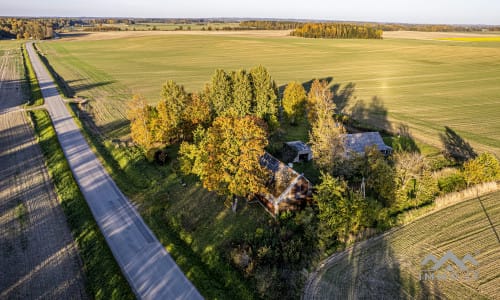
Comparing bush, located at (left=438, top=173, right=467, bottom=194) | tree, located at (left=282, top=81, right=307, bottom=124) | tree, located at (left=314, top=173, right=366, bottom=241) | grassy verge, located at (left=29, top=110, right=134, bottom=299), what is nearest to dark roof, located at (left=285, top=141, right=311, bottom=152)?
tree, located at (left=282, top=81, right=307, bottom=124)

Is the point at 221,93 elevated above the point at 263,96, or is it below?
above

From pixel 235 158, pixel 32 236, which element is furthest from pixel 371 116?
pixel 32 236

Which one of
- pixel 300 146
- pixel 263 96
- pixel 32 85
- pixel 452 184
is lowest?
pixel 452 184

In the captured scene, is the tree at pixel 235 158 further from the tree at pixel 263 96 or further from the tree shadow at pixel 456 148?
the tree shadow at pixel 456 148

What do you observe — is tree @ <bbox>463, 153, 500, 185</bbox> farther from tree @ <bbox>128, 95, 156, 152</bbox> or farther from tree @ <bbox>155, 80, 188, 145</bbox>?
tree @ <bbox>128, 95, 156, 152</bbox>

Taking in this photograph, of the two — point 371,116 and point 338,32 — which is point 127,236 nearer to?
point 371,116

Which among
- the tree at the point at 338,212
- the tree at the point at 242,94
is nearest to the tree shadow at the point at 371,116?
the tree at the point at 242,94

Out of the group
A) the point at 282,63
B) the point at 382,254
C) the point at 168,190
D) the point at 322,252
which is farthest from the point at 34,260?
the point at 282,63
